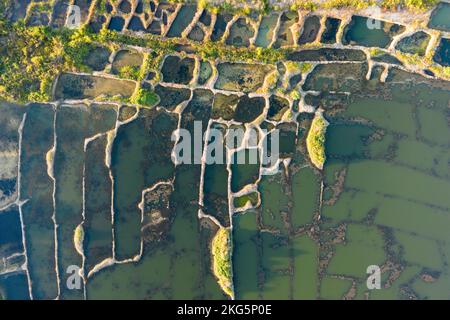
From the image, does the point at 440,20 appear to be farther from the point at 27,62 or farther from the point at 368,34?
the point at 27,62

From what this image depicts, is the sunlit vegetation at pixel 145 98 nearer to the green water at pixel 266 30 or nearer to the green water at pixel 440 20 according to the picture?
the green water at pixel 266 30

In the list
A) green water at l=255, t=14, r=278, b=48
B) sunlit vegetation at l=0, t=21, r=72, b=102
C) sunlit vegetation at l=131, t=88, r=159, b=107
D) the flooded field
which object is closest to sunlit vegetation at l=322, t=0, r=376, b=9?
the flooded field

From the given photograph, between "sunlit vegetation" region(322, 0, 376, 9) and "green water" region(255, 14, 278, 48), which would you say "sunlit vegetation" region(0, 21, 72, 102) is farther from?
"sunlit vegetation" region(322, 0, 376, 9)

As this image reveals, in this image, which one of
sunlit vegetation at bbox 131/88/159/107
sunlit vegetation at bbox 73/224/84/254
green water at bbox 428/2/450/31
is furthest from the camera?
green water at bbox 428/2/450/31

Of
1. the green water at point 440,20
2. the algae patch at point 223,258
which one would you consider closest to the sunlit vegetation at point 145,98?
the algae patch at point 223,258
